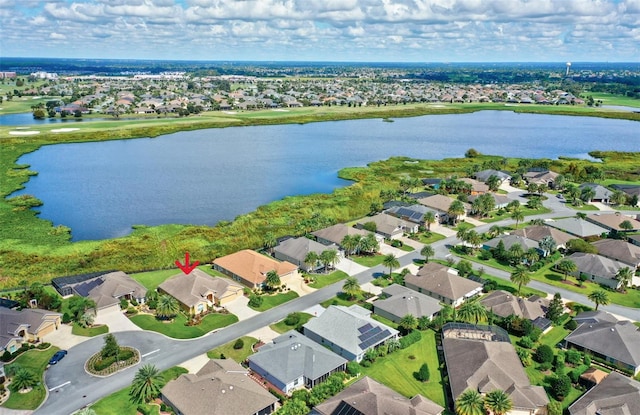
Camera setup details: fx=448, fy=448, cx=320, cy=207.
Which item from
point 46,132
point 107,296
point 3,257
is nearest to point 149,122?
point 46,132

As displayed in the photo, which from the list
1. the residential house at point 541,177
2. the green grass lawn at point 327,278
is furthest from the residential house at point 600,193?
the green grass lawn at point 327,278

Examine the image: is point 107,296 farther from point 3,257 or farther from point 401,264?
point 401,264

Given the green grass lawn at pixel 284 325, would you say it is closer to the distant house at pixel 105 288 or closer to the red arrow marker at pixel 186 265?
the distant house at pixel 105 288

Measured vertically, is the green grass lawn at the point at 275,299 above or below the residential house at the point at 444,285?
below

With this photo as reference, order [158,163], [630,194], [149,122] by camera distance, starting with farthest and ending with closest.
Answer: [149,122]
[158,163]
[630,194]

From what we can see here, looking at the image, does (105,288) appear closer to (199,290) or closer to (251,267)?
(199,290)

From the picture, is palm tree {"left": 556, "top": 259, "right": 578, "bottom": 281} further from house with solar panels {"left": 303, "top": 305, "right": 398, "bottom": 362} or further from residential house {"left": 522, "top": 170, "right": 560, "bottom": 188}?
residential house {"left": 522, "top": 170, "right": 560, "bottom": 188}
